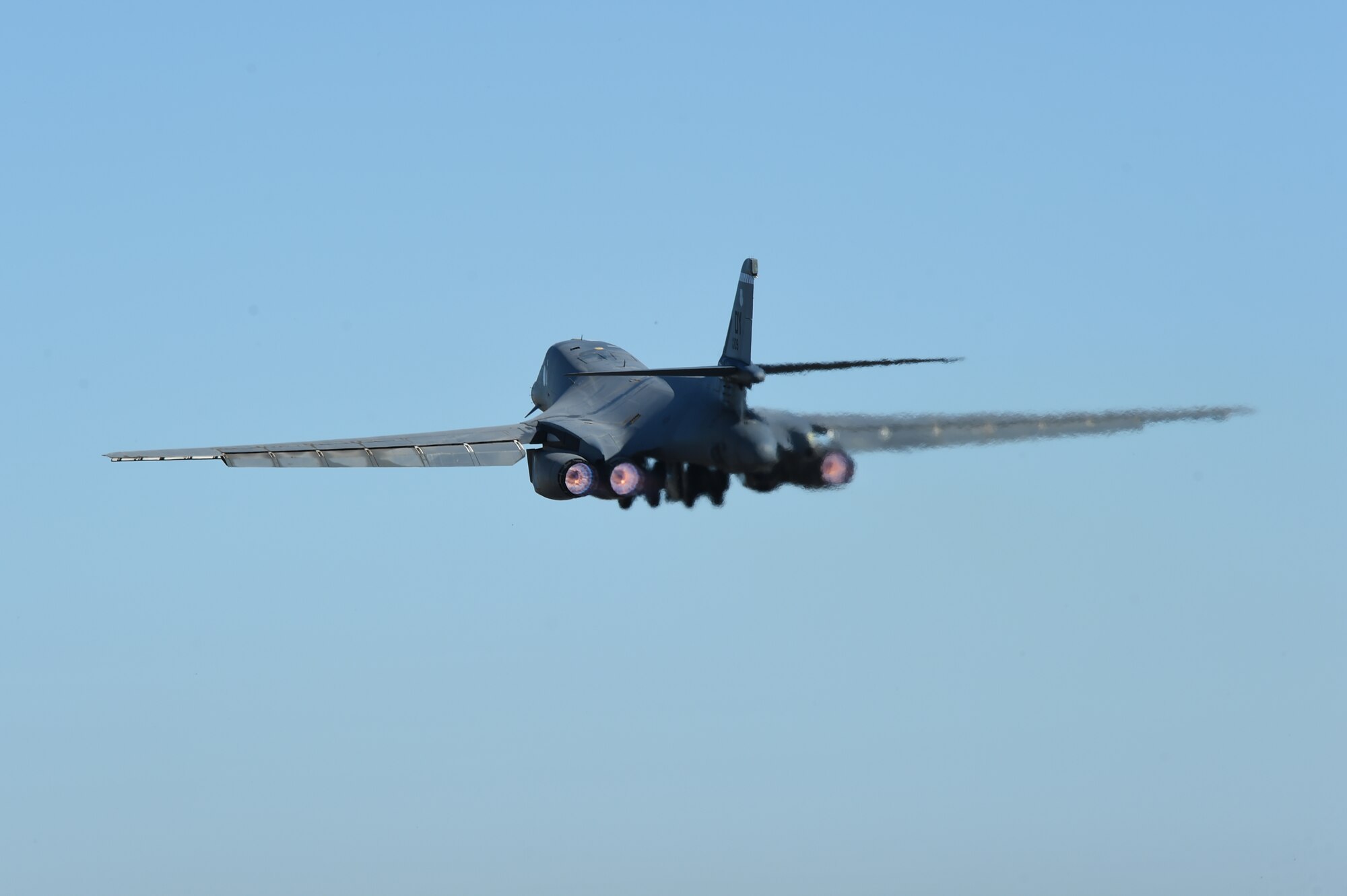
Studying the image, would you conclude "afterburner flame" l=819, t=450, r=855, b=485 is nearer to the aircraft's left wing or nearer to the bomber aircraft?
the bomber aircraft

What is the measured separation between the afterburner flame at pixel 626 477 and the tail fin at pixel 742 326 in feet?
13.0

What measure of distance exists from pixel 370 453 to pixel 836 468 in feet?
45.0

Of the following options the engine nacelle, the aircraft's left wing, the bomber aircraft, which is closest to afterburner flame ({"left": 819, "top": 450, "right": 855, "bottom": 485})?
the bomber aircraft

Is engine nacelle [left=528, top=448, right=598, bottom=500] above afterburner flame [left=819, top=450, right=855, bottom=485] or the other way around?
above

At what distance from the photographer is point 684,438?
5441cm

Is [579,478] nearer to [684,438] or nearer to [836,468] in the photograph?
[684,438]

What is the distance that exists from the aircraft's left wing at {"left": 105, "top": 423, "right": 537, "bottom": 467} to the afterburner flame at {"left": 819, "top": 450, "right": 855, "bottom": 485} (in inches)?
379

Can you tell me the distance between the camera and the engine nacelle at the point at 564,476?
55.7 meters

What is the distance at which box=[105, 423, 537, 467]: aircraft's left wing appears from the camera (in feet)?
189

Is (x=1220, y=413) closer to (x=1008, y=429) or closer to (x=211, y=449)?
(x=1008, y=429)

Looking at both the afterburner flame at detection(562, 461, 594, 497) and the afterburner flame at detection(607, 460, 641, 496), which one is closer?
the afterburner flame at detection(607, 460, 641, 496)

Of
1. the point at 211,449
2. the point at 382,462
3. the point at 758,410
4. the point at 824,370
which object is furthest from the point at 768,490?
the point at 211,449

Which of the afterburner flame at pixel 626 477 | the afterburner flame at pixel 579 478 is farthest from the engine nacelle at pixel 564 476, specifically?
the afterburner flame at pixel 626 477

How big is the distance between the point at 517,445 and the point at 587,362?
328 inches
